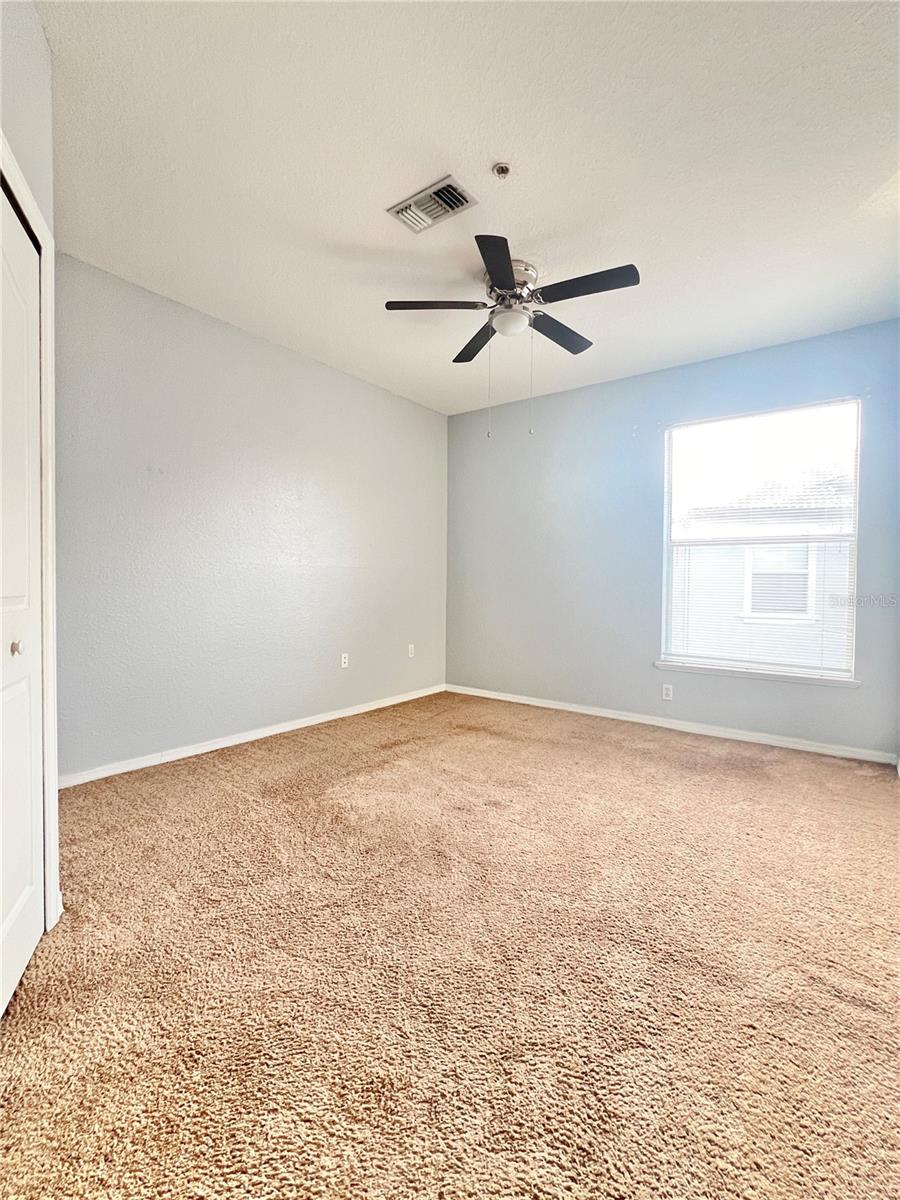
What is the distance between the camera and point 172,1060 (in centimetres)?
120

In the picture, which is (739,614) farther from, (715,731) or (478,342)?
(478,342)

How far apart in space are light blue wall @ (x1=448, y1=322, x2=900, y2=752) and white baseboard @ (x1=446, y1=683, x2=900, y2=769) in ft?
0.18

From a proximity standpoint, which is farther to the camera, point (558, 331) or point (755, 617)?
point (755, 617)

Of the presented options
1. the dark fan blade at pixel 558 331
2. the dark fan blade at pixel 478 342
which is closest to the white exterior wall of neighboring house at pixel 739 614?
the dark fan blade at pixel 558 331

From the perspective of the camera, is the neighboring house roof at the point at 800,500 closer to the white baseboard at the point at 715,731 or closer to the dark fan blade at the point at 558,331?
the white baseboard at the point at 715,731

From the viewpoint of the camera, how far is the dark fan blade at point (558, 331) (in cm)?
265

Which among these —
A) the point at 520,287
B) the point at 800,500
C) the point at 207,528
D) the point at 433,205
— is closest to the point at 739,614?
the point at 800,500

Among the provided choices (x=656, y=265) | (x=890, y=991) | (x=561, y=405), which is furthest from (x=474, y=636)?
(x=890, y=991)

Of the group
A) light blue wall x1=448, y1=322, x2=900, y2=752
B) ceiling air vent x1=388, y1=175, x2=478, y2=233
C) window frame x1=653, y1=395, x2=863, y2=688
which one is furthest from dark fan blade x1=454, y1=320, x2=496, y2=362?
window frame x1=653, y1=395, x2=863, y2=688

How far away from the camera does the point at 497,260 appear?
213 centimetres

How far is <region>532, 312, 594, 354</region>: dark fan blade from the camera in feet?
8.70

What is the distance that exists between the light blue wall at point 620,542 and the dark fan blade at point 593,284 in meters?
1.96

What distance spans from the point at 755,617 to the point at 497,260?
292cm

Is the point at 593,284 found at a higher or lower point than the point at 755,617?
higher
